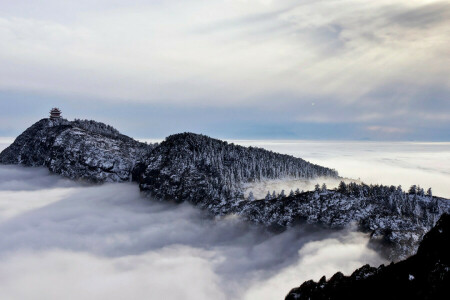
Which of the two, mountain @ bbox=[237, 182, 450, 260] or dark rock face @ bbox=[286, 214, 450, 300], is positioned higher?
dark rock face @ bbox=[286, 214, 450, 300]

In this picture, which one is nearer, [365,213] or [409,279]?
[409,279]

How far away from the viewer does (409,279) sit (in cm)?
4362

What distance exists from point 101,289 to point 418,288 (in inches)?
7924

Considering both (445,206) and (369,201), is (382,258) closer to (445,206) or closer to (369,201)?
(369,201)

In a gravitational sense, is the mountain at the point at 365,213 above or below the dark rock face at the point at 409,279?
below

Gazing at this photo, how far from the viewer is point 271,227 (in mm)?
174500

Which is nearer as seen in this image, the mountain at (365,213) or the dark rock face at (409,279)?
the dark rock face at (409,279)

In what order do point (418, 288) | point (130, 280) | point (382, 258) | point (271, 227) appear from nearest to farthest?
point (418, 288)
point (382, 258)
point (271, 227)
point (130, 280)

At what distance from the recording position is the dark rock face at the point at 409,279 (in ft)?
129

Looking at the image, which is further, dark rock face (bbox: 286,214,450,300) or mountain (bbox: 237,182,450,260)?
mountain (bbox: 237,182,450,260)

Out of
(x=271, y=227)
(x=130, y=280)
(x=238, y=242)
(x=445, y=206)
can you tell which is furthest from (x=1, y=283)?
(x=445, y=206)

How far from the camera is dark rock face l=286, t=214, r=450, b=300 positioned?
39.5 metres

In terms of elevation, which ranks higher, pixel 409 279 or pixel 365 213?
pixel 409 279

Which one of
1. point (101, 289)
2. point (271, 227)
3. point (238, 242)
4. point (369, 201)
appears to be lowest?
point (101, 289)
